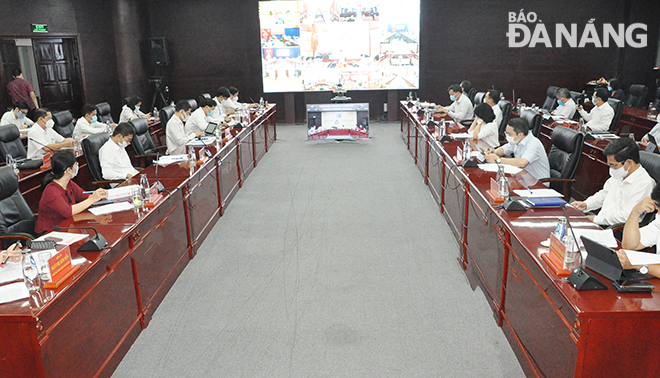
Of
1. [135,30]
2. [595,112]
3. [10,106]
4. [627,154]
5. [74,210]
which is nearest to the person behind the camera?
[627,154]

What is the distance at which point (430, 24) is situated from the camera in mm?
11148

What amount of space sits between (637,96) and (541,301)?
8379 mm

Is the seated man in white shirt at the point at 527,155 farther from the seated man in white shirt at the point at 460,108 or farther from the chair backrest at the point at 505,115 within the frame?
the seated man in white shirt at the point at 460,108

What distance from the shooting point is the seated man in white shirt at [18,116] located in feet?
22.5

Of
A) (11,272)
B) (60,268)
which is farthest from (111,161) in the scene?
(60,268)

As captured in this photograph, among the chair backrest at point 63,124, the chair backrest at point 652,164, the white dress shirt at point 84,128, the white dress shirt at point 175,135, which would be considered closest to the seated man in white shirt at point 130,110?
the chair backrest at point 63,124

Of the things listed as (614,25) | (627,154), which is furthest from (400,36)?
(627,154)

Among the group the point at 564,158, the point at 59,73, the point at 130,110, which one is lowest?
the point at 564,158

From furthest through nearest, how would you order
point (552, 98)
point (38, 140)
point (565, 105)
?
point (552, 98) < point (565, 105) < point (38, 140)

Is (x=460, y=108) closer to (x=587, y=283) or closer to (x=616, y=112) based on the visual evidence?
(x=616, y=112)

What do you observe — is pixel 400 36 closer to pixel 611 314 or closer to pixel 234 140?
pixel 234 140

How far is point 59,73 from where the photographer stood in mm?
9273

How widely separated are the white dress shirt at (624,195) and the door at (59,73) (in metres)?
8.96

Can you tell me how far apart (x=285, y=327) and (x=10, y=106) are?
6.71 m
